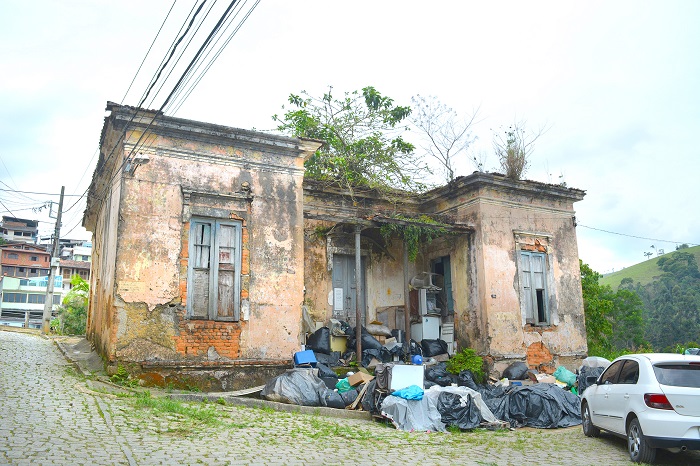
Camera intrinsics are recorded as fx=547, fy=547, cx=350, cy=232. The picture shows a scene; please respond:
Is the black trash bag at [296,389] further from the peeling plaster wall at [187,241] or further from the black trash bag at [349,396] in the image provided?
the peeling plaster wall at [187,241]

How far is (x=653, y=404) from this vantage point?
22.3 ft

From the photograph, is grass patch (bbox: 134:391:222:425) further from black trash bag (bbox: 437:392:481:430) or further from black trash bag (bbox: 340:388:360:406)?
black trash bag (bbox: 437:392:481:430)

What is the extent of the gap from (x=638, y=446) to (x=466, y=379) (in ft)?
19.0

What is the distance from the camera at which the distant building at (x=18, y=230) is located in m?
60.9

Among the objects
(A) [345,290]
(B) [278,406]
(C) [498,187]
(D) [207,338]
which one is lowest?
(B) [278,406]

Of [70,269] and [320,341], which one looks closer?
[320,341]

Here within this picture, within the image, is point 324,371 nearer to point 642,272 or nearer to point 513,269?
point 513,269

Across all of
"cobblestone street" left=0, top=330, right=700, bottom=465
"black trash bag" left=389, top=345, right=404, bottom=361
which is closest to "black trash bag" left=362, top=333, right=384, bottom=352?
"black trash bag" left=389, top=345, right=404, bottom=361

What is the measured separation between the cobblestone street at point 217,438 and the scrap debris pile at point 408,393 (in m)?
0.49

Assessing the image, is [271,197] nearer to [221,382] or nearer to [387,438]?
[221,382]

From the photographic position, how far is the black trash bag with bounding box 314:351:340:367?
474 inches

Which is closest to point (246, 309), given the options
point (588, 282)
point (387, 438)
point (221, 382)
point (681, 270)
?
point (221, 382)

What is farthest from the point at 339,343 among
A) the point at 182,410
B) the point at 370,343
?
the point at 182,410

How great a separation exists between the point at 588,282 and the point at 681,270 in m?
47.6
